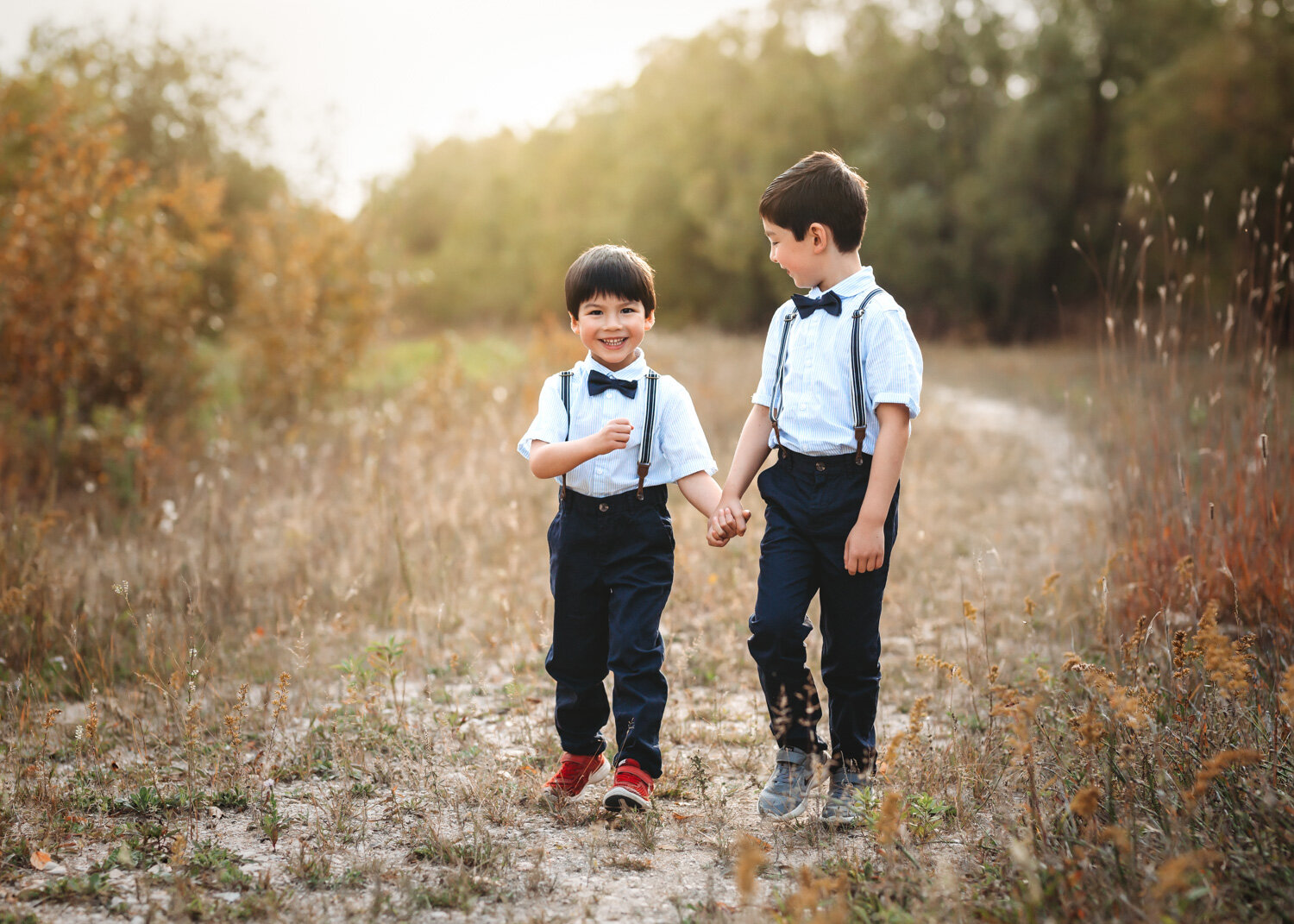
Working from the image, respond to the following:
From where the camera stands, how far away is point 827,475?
2602mm

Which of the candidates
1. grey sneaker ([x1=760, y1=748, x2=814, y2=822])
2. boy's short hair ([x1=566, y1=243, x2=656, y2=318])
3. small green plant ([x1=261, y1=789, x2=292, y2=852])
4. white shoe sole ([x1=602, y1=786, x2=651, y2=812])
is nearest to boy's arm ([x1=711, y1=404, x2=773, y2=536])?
boy's short hair ([x1=566, y1=243, x2=656, y2=318])

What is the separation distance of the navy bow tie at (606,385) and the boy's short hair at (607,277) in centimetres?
20

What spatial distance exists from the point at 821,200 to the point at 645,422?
82 cm

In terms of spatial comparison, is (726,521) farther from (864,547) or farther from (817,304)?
(817,304)

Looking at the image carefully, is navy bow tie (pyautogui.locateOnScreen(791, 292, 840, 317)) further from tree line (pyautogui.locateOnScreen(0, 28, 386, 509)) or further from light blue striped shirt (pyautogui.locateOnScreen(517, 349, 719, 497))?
tree line (pyautogui.locateOnScreen(0, 28, 386, 509))

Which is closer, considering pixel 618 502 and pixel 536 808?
pixel 618 502

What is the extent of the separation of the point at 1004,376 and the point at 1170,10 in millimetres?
10239

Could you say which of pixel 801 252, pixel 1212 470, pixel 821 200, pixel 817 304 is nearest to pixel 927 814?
pixel 817 304

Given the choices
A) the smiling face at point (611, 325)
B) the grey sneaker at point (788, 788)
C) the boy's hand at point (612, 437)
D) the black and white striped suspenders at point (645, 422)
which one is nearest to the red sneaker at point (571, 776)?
the grey sneaker at point (788, 788)

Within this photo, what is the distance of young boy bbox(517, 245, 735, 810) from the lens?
2.68m

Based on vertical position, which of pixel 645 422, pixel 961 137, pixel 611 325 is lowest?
pixel 645 422

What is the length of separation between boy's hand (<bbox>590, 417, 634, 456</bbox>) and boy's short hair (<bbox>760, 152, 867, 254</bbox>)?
0.77m

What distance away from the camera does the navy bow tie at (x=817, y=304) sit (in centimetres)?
265

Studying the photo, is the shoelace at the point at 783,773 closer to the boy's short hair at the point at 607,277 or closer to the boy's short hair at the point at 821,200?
the boy's short hair at the point at 607,277
